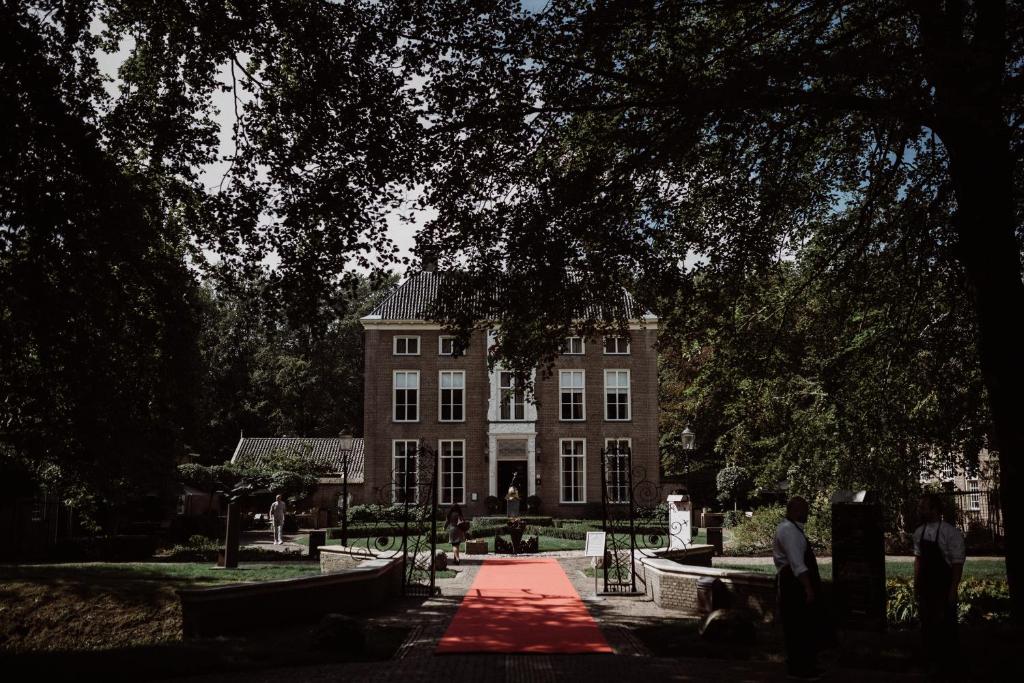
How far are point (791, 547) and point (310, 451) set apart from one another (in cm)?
4050

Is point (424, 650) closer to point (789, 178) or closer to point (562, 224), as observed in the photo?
point (562, 224)

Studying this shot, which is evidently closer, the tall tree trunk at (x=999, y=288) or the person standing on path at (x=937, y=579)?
the person standing on path at (x=937, y=579)

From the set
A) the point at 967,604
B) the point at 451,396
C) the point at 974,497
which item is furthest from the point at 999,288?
the point at 451,396

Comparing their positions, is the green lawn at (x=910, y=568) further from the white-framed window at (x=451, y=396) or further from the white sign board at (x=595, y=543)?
the white-framed window at (x=451, y=396)

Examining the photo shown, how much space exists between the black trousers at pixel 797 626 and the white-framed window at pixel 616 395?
3178 centimetres

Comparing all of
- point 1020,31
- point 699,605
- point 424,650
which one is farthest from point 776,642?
point 1020,31

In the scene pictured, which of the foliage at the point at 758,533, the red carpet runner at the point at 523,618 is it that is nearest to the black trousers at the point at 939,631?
the red carpet runner at the point at 523,618

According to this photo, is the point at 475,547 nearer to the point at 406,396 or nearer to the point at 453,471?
the point at 453,471

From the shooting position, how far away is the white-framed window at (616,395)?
1572 inches

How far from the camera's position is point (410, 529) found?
101 ft

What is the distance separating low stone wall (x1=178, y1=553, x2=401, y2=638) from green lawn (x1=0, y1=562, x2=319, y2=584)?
95.9 inches

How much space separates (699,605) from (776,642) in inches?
128

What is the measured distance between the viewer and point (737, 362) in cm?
1370

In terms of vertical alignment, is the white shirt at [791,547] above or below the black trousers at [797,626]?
above
